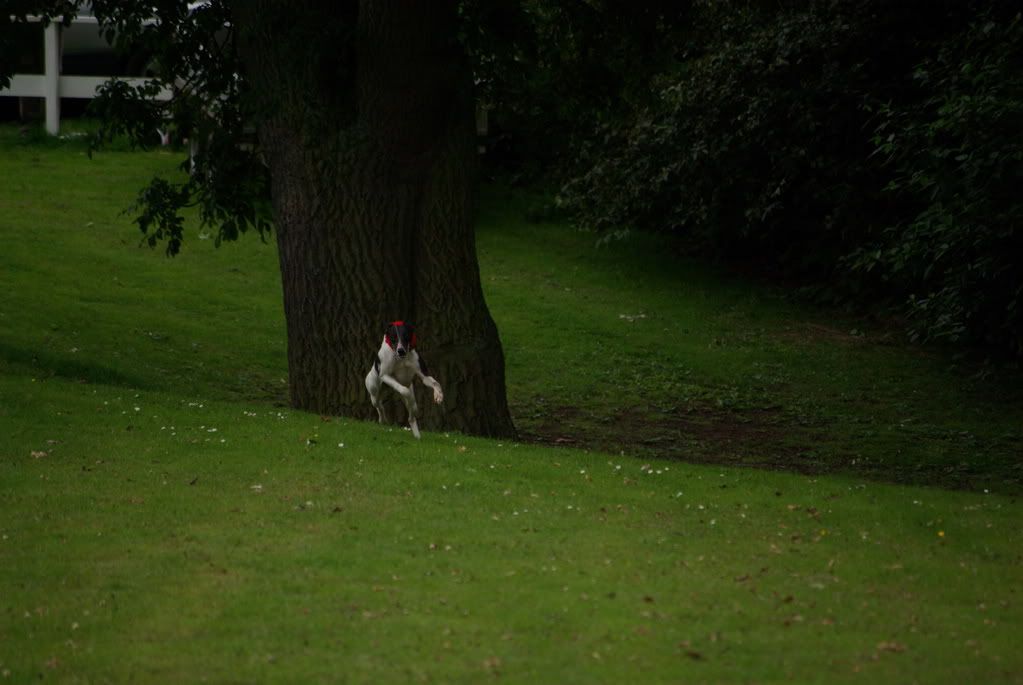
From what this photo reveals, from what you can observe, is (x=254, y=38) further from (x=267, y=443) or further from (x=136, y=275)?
(x=136, y=275)

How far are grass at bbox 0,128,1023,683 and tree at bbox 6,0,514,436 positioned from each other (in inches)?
62.1

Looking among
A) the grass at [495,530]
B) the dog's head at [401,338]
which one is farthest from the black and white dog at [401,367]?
the grass at [495,530]

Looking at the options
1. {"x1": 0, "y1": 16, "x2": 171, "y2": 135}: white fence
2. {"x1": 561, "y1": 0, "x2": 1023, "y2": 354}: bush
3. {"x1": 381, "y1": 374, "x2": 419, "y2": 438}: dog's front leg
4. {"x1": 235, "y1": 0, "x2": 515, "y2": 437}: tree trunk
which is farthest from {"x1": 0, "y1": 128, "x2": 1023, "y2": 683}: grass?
{"x1": 0, "y1": 16, "x2": 171, "y2": 135}: white fence

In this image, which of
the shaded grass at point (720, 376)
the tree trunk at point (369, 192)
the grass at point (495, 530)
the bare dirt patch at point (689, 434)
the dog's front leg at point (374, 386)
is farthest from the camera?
the shaded grass at point (720, 376)

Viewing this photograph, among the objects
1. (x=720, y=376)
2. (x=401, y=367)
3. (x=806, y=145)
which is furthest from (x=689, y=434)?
(x=806, y=145)

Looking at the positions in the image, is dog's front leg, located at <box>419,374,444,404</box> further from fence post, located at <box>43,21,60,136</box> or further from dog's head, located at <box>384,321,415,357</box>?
fence post, located at <box>43,21,60,136</box>

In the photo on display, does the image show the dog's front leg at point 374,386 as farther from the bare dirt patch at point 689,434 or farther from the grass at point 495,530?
the bare dirt patch at point 689,434

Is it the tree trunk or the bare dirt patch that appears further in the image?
the bare dirt patch

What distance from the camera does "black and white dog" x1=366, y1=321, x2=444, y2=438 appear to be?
622 inches

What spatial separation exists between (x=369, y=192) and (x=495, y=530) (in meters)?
7.23

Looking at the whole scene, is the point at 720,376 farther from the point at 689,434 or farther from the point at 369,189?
the point at 369,189

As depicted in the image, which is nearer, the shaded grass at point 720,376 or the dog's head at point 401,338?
the dog's head at point 401,338

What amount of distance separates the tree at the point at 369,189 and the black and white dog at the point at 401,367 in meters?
1.43

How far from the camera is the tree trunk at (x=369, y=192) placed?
57.9 feet
